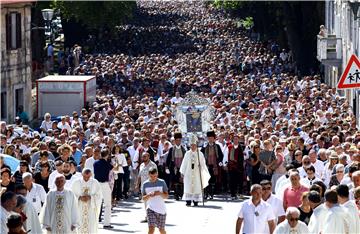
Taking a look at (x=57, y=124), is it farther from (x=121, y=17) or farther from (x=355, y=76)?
(x=121, y=17)

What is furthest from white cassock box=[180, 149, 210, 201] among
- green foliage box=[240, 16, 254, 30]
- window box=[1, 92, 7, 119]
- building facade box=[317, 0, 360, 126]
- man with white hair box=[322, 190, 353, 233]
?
green foliage box=[240, 16, 254, 30]

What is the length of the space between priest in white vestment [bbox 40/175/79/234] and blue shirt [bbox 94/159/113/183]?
4551 millimetres

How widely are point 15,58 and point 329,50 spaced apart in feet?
40.6

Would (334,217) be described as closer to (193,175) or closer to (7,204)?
(7,204)

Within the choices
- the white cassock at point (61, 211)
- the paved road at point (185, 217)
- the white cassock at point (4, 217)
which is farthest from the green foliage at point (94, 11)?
the white cassock at point (4, 217)

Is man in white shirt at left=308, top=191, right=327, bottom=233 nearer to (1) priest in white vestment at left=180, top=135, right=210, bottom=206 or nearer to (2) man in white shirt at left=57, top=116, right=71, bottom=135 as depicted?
(1) priest in white vestment at left=180, top=135, right=210, bottom=206

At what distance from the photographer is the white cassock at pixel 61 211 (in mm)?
20156

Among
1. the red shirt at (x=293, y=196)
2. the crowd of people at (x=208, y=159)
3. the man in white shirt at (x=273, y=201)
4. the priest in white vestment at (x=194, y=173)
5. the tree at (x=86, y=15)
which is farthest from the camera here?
the tree at (x=86, y=15)

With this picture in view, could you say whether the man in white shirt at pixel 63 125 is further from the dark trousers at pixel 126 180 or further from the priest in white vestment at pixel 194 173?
the priest in white vestment at pixel 194 173

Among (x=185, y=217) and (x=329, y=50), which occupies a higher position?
(x=329, y=50)

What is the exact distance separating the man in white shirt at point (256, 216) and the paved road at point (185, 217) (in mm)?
5975

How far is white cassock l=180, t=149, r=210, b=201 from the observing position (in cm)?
2809

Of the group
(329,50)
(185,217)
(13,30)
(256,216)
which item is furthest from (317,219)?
(329,50)

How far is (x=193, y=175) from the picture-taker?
28.2 metres
